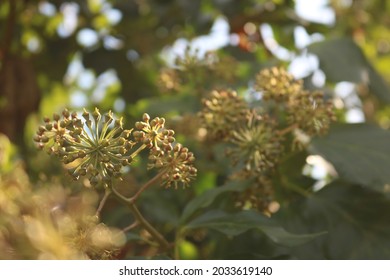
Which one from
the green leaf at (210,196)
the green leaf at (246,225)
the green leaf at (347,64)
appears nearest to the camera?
the green leaf at (246,225)

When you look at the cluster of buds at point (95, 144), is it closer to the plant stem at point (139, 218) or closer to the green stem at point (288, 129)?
the plant stem at point (139, 218)

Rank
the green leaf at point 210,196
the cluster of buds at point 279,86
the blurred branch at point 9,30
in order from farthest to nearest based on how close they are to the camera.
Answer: the blurred branch at point 9,30 < the cluster of buds at point 279,86 < the green leaf at point 210,196

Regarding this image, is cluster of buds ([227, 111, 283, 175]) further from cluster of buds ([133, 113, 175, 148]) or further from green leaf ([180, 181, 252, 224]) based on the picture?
cluster of buds ([133, 113, 175, 148])

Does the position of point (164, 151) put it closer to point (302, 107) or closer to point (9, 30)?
point (302, 107)

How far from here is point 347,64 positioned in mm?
1664

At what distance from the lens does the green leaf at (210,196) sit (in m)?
1.15

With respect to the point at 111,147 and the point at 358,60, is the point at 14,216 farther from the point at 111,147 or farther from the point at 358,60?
the point at 358,60

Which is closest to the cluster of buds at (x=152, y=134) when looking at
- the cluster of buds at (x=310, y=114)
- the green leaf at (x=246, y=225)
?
the green leaf at (x=246, y=225)

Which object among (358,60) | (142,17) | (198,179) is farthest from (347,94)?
(198,179)

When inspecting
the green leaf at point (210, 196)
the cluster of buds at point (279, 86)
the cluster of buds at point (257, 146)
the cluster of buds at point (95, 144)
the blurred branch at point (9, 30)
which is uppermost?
the blurred branch at point (9, 30)

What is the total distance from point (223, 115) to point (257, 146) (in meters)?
0.09

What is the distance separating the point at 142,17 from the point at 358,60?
2.76 ft

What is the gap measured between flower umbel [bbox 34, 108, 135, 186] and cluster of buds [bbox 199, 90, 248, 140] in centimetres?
29

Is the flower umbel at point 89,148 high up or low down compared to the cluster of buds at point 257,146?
down
